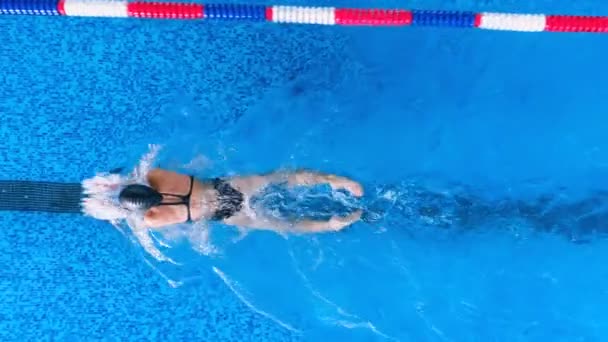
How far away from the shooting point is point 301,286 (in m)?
3.20

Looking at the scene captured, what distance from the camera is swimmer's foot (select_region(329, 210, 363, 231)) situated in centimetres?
302

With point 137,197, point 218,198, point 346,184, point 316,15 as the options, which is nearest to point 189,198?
point 218,198

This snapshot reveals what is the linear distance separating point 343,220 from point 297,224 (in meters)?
0.27

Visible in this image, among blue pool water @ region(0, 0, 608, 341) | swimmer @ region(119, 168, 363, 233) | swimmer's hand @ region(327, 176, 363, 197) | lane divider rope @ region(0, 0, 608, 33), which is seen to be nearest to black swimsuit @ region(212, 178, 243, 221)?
swimmer @ region(119, 168, 363, 233)

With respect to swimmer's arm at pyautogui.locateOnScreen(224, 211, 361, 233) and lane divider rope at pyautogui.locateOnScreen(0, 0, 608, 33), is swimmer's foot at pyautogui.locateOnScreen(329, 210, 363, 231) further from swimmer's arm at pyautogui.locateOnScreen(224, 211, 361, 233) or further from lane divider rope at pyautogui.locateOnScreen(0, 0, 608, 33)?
lane divider rope at pyautogui.locateOnScreen(0, 0, 608, 33)

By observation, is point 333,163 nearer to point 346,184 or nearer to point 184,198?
point 346,184

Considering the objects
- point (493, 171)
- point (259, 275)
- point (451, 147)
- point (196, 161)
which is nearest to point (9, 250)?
point (196, 161)

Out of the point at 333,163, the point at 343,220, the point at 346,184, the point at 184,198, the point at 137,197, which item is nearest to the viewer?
the point at 137,197

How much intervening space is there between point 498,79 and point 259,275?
1879 mm

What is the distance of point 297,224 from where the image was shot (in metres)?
3.12

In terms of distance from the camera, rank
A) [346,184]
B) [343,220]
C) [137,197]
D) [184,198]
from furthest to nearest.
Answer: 1. [343,220]
2. [346,184]
3. [184,198]
4. [137,197]

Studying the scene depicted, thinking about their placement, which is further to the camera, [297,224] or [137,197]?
[297,224]

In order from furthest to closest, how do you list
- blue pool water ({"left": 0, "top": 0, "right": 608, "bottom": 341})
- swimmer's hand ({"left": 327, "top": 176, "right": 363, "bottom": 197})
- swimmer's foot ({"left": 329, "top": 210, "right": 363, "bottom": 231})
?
blue pool water ({"left": 0, "top": 0, "right": 608, "bottom": 341}) < swimmer's foot ({"left": 329, "top": 210, "right": 363, "bottom": 231}) < swimmer's hand ({"left": 327, "top": 176, "right": 363, "bottom": 197})

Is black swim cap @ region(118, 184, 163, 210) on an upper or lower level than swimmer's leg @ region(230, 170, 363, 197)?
lower
